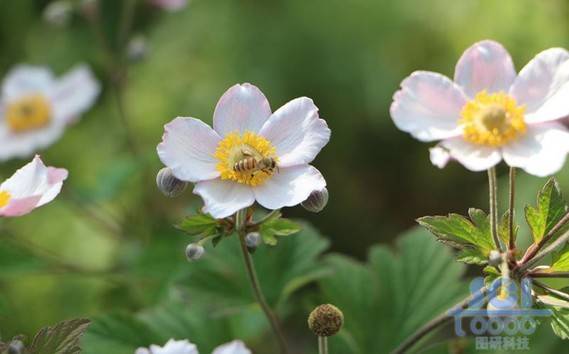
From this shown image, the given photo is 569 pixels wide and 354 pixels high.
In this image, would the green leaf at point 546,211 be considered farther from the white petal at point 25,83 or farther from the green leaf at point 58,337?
the white petal at point 25,83

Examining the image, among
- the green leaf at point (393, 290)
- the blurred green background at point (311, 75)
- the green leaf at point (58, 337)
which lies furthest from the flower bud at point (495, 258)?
the blurred green background at point (311, 75)

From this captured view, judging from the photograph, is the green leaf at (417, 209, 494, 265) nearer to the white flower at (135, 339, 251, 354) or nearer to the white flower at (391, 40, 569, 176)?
the white flower at (391, 40, 569, 176)

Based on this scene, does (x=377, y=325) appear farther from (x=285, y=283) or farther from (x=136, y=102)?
(x=136, y=102)

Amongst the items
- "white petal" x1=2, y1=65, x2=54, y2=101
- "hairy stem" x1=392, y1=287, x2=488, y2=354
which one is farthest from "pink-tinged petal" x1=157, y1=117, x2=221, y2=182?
"white petal" x1=2, y1=65, x2=54, y2=101

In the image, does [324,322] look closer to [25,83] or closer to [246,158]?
[246,158]

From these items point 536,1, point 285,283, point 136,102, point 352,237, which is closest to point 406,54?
point 536,1

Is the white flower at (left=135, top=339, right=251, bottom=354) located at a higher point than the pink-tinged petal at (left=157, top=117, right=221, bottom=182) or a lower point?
lower
